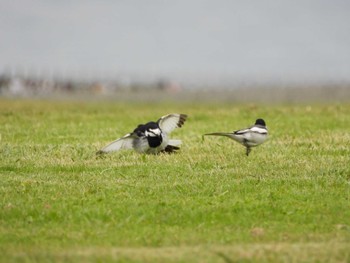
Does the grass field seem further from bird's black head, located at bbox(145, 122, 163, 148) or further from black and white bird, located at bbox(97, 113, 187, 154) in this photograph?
bird's black head, located at bbox(145, 122, 163, 148)

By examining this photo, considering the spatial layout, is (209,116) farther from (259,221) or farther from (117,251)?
(117,251)

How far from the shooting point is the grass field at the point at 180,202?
9242 millimetres

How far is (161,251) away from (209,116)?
1635 cm

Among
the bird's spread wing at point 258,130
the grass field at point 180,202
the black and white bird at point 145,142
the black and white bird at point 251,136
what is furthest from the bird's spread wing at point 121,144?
the bird's spread wing at point 258,130

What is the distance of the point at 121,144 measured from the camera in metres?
15.9

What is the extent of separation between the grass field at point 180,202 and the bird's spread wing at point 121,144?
0.55 feet

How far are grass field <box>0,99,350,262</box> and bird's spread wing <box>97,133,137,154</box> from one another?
167 millimetres

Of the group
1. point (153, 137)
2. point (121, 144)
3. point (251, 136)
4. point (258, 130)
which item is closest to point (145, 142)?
point (153, 137)

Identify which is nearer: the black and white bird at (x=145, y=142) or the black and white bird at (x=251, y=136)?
the black and white bird at (x=251, y=136)

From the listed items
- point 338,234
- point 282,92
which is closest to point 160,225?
point 338,234

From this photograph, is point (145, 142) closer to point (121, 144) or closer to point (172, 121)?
point (121, 144)

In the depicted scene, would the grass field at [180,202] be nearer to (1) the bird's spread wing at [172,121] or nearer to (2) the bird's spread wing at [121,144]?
(2) the bird's spread wing at [121,144]

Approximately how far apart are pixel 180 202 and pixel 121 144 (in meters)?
4.71

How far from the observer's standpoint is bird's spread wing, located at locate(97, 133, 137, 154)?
15.7 metres
